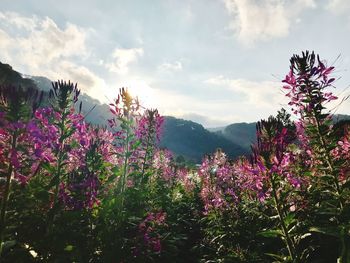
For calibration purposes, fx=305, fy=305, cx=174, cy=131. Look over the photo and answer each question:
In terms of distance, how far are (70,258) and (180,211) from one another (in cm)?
951

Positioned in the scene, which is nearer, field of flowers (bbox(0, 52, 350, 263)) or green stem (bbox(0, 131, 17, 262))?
green stem (bbox(0, 131, 17, 262))

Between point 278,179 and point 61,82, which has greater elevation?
point 61,82

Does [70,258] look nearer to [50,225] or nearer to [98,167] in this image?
[50,225]

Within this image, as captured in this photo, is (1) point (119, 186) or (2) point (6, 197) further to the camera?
(1) point (119, 186)

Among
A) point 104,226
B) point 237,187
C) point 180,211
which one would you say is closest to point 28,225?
point 104,226

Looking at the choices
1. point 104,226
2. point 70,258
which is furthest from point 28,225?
point 104,226

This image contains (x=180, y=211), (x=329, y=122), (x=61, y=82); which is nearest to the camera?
(x=329, y=122)

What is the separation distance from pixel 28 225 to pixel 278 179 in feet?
12.4

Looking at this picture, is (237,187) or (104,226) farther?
(237,187)

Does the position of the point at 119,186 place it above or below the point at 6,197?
below

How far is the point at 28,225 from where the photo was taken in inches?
180

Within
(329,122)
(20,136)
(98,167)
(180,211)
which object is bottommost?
(180,211)

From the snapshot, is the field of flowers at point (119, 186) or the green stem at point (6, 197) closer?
the green stem at point (6, 197)

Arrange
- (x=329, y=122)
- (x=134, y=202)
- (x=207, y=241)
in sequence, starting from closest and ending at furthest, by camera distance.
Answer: (x=329, y=122) → (x=134, y=202) → (x=207, y=241)
